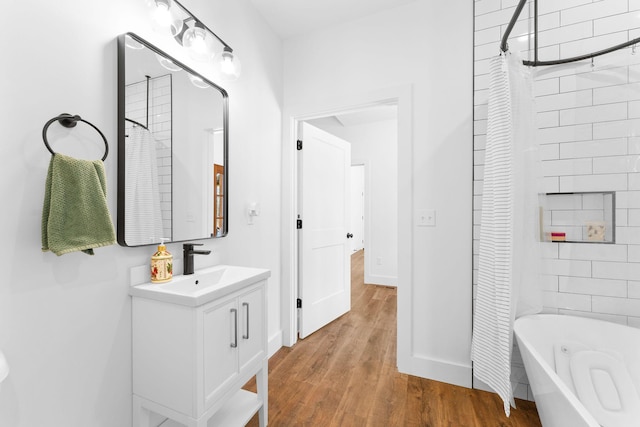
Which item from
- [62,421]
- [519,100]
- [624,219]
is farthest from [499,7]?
[62,421]

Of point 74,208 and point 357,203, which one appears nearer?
point 74,208

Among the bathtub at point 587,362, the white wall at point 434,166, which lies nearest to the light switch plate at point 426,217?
the white wall at point 434,166

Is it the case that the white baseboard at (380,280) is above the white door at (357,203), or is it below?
below

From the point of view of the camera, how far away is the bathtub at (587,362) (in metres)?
1.28

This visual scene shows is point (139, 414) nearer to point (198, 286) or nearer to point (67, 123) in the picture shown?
point (198, 286)

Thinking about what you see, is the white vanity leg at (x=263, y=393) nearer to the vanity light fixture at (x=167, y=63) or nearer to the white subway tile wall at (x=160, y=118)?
the white subway tile wall at (x=160, y=118)

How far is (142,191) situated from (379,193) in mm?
3680

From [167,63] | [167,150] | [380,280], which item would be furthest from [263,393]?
[380,280]

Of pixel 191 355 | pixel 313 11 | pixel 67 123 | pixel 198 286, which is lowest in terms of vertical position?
pixel 191 355

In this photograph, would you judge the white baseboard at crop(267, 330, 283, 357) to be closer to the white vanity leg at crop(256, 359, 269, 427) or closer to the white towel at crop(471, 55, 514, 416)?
the white vanity leg at crop(256, 359, 269, 427)

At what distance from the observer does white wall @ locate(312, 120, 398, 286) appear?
4.46 meters

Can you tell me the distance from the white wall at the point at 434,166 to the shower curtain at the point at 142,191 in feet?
5.11

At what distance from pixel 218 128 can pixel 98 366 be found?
1.32m

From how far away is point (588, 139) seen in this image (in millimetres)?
1524
